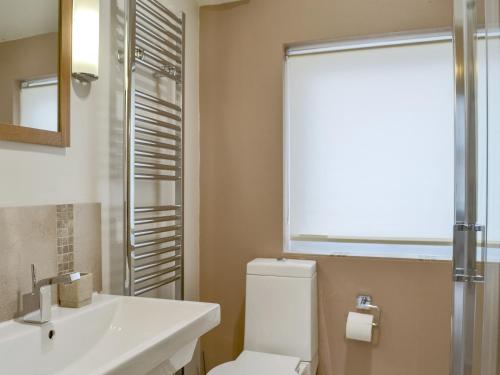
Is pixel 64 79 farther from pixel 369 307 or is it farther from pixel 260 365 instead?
pixel 369 307

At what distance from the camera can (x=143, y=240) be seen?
183 cm

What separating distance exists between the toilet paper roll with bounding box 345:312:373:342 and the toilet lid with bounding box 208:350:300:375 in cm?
31

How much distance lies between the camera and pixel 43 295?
114 cm

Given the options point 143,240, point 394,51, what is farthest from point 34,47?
point 394,51

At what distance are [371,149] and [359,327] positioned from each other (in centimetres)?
93

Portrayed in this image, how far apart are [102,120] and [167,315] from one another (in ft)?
2.70

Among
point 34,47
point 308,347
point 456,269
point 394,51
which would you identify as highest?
point 394,51

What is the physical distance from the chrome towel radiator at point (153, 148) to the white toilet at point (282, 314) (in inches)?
15.8

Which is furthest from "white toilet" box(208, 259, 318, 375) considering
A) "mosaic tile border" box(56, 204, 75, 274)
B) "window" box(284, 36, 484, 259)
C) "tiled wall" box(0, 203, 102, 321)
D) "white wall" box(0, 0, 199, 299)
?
"mosaic tile border" box(56, 204, 75, 274)

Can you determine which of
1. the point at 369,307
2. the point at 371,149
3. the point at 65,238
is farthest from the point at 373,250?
the point at 65,238

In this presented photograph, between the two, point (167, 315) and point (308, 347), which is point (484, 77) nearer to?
point (167, 315)

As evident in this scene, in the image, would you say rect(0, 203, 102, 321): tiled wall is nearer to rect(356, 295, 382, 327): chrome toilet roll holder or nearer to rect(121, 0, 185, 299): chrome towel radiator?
rect(121, 0, 185, 299): chrome towel radiator

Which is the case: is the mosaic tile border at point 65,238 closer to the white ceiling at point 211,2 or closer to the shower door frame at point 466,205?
the shower door frame at point 466,205

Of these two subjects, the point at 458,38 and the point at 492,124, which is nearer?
the point at 492,124
